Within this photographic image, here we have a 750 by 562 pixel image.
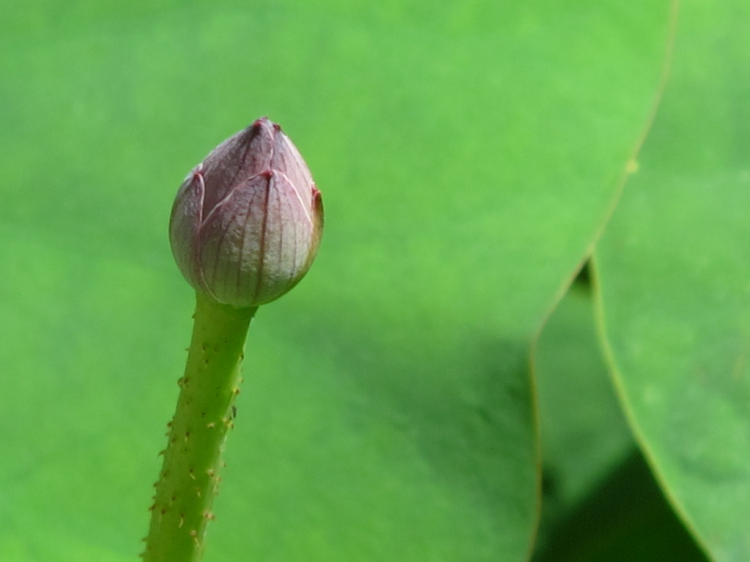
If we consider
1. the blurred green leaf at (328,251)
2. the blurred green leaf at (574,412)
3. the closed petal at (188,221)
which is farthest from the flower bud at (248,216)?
the blurred green leaf at (574,412)

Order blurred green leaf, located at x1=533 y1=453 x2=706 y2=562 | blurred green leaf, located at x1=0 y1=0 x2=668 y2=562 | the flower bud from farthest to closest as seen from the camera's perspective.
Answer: blurred green leaf, located at x1=533 y1=453 x2=706 y2=562
blurred green leaf, located at x1=0 y1=0 x2=668 y2=562
the flower bud

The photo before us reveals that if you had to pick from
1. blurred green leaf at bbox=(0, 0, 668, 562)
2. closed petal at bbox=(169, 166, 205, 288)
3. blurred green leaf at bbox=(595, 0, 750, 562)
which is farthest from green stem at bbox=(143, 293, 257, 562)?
blurred green leaf at bbox=(595, 0, 750, 562)

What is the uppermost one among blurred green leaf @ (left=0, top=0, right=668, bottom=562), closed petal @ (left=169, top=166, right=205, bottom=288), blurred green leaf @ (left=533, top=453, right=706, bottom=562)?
closed petal @ (left=169, top=166, right=205, bottom=288)

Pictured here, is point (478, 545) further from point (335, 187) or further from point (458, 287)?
point (335, 187)

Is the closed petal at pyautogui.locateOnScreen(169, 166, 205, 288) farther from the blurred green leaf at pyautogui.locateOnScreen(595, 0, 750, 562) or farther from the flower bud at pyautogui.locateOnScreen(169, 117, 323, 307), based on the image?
the blurred green leaf at pyautogui.locateOnScreen(595, 0, 750, 562)

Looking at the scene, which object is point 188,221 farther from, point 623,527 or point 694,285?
point 623,527

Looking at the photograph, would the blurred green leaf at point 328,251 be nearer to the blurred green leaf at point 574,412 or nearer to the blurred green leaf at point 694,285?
the blurred green leaf at point 694,285
